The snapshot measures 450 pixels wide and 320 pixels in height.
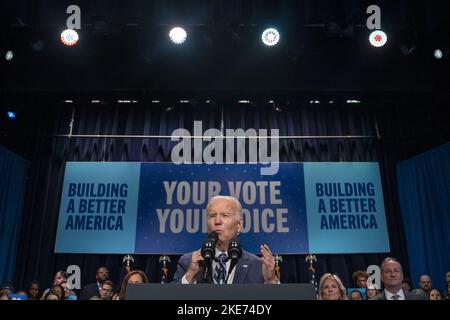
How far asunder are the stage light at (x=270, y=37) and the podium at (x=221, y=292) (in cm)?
534

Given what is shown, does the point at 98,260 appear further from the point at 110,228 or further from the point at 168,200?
the point at 168,200

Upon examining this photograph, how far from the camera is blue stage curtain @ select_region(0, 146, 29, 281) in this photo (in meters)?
7.76

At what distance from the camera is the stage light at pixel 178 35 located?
6.56 meters

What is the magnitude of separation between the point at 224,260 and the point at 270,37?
15.6 feet

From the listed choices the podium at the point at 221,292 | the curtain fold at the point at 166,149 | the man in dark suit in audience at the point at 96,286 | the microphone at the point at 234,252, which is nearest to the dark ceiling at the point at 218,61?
the curtain fold at the point at 166,149

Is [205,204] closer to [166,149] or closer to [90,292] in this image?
[166,149]

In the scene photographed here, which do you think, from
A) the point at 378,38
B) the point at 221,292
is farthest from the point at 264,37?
the point at 221,292

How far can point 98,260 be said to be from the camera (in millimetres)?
7957

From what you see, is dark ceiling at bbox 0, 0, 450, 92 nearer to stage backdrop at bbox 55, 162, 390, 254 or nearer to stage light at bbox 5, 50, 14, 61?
stage light at bbox 5, 50, 14, 61

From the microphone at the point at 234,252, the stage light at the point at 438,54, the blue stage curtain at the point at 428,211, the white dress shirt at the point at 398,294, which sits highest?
the stage light at the point at 438,54

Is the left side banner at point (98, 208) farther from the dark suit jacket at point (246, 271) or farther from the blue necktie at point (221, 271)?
the blue necktie at point (221, 271)

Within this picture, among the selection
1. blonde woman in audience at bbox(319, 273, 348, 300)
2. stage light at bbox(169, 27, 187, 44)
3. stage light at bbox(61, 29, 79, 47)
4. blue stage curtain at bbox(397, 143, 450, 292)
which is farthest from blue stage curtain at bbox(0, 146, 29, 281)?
blue stage curtain at bbox(397, 143, 450, 292)

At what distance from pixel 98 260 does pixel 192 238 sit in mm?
1707
